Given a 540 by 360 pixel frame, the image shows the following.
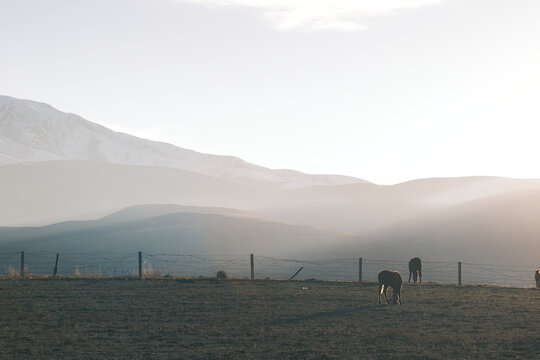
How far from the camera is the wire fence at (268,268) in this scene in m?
53.2

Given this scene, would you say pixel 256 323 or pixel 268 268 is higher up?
pixel 256 323

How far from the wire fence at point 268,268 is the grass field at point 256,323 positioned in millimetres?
24590

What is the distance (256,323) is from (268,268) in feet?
134

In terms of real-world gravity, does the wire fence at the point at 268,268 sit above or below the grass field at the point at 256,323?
below

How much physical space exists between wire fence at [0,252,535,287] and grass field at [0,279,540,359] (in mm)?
24590

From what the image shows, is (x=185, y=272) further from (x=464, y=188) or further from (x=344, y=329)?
(x=464, y=188)

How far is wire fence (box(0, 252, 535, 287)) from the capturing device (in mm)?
53250

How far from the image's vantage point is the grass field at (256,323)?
14.6 m

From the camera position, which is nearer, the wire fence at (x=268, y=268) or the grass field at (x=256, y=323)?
the grass field at (x=256, y=323)

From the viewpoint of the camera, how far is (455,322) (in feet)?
63.1

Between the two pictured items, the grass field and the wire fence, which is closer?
the grass field

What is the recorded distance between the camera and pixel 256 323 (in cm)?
1836

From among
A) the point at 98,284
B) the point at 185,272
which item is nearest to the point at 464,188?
the point at 185,272

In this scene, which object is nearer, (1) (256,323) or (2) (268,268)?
(1) (256,323)
